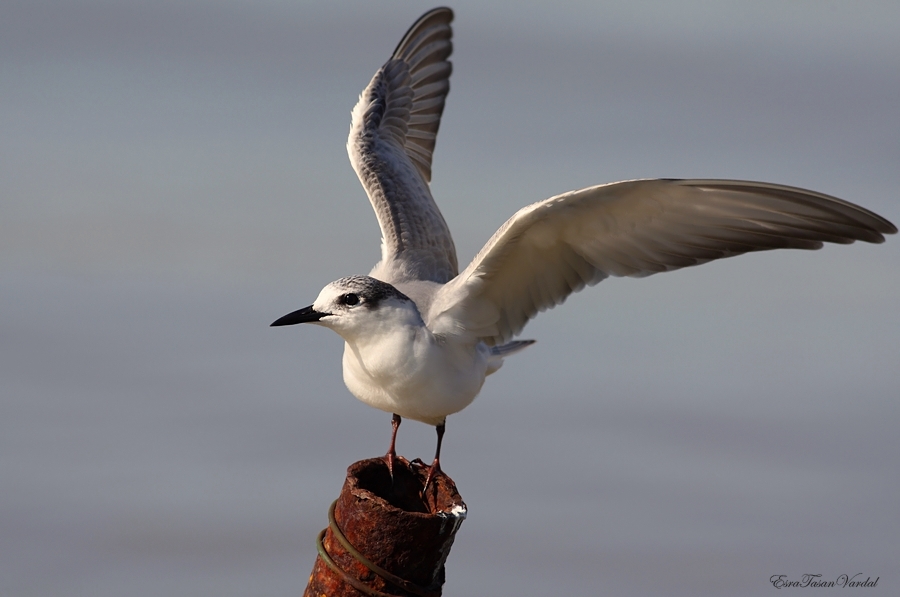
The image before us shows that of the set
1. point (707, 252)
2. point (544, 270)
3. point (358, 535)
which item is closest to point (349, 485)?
point (358, 535)

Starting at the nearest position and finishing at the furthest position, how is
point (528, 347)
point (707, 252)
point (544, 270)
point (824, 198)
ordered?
1. point (824, 198)
2. point (707, 252)
3. point (544, 270)
4. point (528, 347)

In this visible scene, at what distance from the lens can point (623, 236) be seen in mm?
7062

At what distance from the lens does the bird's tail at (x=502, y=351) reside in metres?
8.05

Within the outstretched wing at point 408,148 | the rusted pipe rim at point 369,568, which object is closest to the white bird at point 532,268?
the outstretched wing at point 408,148

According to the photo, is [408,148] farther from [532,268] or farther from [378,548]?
[378,548]

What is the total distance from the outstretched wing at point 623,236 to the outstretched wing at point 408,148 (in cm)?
121

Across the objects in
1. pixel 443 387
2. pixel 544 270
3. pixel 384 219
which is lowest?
pixel 443 387

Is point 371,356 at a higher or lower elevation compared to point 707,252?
lower

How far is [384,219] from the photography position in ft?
29.8

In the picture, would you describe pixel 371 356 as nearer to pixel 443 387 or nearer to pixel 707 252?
pixel 443 387

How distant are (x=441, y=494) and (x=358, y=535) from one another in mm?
885

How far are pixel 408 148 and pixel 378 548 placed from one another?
224 inches

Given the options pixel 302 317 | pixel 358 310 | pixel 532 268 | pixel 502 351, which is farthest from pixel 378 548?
pixel 502 351

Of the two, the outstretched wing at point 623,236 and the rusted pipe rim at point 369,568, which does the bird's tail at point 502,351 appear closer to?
the outstretched wing at point 623,236
